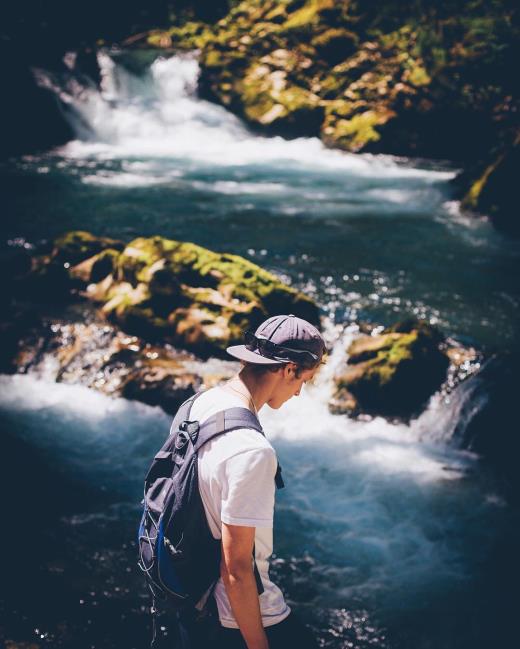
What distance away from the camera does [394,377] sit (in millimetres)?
7191

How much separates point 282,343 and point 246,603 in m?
0.96

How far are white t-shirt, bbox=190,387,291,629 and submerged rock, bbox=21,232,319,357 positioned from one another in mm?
5469

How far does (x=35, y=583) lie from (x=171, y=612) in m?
1.06

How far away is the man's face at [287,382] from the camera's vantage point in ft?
7.54

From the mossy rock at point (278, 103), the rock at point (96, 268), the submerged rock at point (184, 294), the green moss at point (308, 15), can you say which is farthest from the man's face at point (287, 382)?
the green moss at point (308, 15)

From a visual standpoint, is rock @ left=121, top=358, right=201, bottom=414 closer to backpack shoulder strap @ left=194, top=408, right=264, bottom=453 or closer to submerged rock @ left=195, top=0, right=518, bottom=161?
backpack shoulder strap @ left=194, top=408, right=264, bottom=453

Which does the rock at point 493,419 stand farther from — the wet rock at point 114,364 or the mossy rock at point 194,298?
the wet rock at point 114,364

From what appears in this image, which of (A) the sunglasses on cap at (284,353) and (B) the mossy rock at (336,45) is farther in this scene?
(B) the mossy rock at (336,45)

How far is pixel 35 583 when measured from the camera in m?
4.32

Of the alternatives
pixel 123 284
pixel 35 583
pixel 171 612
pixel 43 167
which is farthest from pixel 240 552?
pixel 43 167

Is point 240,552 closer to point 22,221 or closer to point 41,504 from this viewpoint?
point 41,504

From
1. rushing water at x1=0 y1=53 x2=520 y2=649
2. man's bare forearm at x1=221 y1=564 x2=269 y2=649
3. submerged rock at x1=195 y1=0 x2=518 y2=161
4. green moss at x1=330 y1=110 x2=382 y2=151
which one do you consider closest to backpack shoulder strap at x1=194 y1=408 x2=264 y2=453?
man's bare forearm at x1=221 y1=564 x2=269 y2=649

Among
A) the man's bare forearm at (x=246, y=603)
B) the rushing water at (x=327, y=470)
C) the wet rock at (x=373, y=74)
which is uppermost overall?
the wet rock at (x=373, y=74)

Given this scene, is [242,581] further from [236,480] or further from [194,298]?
[194,298]
